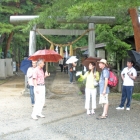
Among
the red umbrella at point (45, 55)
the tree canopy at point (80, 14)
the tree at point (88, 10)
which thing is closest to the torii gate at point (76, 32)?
the tree canopy at point (80, 14)

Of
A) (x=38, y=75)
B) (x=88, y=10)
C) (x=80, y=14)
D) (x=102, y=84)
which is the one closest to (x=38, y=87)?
(x=38, y=75)

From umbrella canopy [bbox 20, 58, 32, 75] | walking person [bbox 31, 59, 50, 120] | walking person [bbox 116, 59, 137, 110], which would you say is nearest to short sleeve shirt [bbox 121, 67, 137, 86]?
walking person [bbox 116, 59, 137, 110]

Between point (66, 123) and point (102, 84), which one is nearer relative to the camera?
point (66, 123)

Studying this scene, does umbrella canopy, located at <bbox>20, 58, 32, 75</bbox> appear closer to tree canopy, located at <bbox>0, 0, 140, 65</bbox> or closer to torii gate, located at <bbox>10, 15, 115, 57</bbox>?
tree canopy, located at <bbox>0, 0, 140, 65</bbox>

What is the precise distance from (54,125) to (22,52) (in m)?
26.2

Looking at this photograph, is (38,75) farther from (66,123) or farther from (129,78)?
(129,78)

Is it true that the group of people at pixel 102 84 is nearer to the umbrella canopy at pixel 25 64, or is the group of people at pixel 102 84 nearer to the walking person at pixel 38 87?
the walking person at pixel 38 87

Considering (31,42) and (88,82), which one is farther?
(31,42)

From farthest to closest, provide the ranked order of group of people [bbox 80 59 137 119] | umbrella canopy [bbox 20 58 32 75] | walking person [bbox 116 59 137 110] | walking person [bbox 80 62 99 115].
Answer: umbrella canopy [bbox 20 58 32 75] → walking person [bbox 116 59 137 110] → walking person [bbox 80 62 99 115] → group of people [bbox 80 59 137 119]

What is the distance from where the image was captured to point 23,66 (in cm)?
894

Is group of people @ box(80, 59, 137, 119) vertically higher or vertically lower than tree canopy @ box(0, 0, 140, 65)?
lower

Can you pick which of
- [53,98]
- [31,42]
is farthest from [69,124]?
[31,42]

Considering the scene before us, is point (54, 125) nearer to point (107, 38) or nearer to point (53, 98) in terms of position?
point (53, 98)

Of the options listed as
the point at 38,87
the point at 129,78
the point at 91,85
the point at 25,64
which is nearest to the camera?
the point at 38,87
